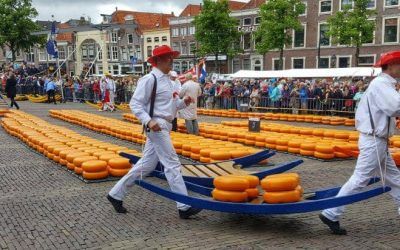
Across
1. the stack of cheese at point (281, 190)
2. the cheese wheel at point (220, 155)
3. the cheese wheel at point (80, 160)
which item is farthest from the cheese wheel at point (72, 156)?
the stack of cheese at point (281, 190)

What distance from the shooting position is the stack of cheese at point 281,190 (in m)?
4.96

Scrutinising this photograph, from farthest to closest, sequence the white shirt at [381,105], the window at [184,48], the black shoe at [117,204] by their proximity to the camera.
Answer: the window at [184,48], the black shoe at [117,204], the white shirt at [381,105]

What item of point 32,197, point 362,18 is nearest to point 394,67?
point 32,197

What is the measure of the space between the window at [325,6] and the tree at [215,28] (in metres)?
10.0

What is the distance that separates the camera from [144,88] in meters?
5.48

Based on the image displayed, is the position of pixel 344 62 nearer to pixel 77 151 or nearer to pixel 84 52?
pixel 77 151

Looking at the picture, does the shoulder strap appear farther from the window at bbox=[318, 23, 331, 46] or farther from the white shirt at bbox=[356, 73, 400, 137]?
the window at bbox=[318, 23, 331, 46]

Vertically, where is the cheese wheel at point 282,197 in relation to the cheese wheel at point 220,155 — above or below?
above

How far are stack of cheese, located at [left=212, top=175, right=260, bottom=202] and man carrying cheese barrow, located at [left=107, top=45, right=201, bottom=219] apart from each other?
0.49 metres

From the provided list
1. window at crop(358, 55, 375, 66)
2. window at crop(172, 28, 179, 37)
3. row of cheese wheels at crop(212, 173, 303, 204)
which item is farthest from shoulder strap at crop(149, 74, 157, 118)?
window at crop(172, 28, 179, 37)

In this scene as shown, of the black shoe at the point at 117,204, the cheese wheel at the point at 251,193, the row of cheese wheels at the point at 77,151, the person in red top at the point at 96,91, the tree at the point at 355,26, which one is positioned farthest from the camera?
the tree at the point at 355,26

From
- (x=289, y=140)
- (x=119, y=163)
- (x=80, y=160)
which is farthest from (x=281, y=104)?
(x=80, y=160)

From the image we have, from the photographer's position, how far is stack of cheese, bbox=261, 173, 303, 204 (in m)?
4.96

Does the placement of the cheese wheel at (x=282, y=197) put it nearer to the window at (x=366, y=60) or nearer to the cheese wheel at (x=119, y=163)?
the cheese wheel at (x=119, y=163)
